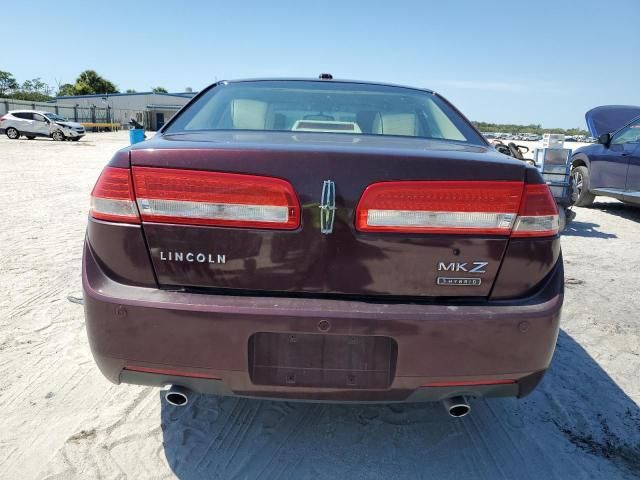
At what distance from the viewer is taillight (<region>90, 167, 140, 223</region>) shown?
5.66 ft

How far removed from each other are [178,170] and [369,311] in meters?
0.82

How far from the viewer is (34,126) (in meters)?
26.9

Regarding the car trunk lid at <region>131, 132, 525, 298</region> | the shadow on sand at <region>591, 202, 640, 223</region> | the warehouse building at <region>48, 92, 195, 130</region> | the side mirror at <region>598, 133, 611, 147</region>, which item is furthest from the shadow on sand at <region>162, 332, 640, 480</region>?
the warehouse building at <region>48, 92, 195, 130</region>

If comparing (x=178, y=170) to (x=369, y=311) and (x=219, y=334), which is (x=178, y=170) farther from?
(x=369, y=311)

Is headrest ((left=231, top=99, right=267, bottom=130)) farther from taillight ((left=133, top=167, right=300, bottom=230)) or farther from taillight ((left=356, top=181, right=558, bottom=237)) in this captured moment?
taillight ((left=356, top=181, right=558, bottom=237))

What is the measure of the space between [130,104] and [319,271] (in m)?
63.6

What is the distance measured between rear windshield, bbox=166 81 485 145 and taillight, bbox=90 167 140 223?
2.45ft

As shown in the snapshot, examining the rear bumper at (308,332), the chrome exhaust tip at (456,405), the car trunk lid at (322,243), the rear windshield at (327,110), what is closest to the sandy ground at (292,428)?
the chrome exhaust tip at (456,405)

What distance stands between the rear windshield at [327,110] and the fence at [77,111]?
37.5 meters

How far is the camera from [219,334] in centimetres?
167

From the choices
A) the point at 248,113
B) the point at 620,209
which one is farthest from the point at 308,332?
the point at 620,209

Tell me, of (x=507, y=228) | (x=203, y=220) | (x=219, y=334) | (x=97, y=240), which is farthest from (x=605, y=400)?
(x=97, y=240)

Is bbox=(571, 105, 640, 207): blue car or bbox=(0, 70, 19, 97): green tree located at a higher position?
bbox=(0, 70, 19, 97): green tree

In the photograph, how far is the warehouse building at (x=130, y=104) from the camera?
172ft
